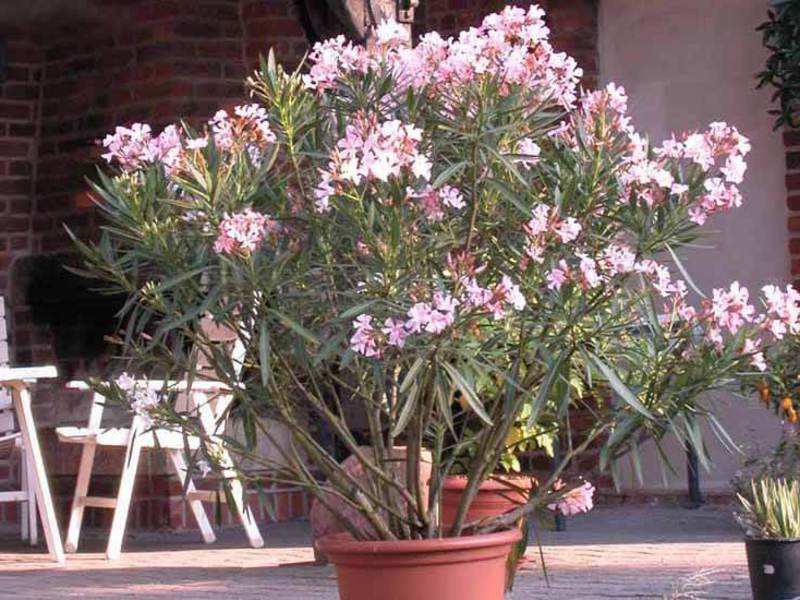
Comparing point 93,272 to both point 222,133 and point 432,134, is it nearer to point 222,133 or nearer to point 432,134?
point 222,133

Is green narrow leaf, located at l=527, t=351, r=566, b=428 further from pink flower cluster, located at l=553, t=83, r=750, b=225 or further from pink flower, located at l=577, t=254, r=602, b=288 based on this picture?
pink flower cluster, located at l=553, t=83, r=750, b=225

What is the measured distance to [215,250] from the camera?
10.0 feet

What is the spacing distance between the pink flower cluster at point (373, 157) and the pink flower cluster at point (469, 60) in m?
0.21

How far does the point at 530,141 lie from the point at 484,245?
0.23 m

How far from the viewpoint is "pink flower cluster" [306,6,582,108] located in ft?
10.4

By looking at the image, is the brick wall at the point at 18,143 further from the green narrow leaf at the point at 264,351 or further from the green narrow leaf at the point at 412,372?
the green narrow leaf at the point at 412,372

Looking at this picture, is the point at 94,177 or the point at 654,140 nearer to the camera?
the point at 654,140

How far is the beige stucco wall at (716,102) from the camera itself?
22.6ft

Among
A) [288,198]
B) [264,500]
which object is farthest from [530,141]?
[264,500]

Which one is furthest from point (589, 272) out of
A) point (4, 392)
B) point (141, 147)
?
point (4, 392)

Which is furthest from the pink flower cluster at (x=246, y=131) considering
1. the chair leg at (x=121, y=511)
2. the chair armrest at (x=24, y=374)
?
the chair leg at (x=121, y=511)

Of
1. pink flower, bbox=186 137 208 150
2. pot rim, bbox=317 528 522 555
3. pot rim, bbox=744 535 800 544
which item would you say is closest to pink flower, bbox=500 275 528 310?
pot rim, bbox=317 528 522 555

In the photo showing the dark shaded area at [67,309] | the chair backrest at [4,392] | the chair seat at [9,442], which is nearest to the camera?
the chair seat at [9,442]

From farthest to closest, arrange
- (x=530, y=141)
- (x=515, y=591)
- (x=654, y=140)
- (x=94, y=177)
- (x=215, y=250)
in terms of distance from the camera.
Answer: (x=94, y=177)
(x=654, y=140)
(x=515, y=591)
(x=530, y=141)
(x=215, y=250)
